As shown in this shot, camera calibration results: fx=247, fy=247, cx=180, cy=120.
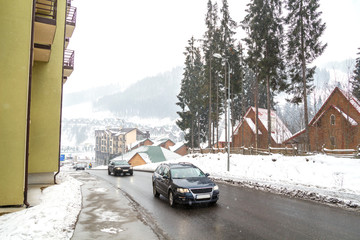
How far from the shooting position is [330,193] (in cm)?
1032

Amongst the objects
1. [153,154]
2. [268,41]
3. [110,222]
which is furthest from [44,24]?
[153,154]

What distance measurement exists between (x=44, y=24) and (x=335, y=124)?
1269 inches

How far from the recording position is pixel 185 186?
9062mm

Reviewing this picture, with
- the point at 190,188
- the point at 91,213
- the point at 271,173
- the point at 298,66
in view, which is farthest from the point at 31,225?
the point at 298,66

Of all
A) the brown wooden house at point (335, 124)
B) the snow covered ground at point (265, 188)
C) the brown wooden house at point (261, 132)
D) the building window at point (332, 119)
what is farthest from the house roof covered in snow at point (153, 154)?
the building window at point (332, 119)

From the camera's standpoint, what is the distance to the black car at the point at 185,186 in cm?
888

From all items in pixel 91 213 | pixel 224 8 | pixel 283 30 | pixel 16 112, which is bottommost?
pixel 91 213

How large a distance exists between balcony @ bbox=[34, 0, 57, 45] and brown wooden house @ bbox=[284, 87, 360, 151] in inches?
1108

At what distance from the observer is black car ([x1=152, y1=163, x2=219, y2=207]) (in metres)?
8.88

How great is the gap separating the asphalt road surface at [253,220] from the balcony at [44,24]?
28.6 ft

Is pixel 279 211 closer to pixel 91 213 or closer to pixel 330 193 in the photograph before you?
pixel 330 193

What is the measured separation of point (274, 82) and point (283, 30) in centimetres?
542

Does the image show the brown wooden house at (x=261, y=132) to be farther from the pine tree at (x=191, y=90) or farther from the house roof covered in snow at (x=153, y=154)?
the house roof covered in snow at (x=153, y=154)

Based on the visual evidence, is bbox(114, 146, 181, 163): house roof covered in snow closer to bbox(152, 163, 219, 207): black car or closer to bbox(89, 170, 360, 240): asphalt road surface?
bbox(152, 163, 219, 207): black car
